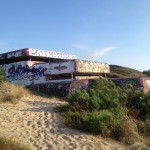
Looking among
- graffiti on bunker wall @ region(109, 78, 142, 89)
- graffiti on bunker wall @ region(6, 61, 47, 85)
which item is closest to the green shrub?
graffiti on bunker wall @ region(109, 78, 142, 89)

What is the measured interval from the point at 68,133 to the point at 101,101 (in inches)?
140

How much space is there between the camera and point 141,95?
48.2 feet

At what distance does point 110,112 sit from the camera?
12266 mm

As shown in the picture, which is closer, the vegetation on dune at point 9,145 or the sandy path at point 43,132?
the vegetation on dune at point 9,145

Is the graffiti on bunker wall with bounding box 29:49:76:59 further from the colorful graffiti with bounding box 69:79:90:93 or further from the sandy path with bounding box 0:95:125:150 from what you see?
the sandy path with bounding box 0:95:125:150

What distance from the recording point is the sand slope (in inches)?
372

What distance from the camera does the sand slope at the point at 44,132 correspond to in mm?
9453

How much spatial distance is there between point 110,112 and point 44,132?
2.97 metres

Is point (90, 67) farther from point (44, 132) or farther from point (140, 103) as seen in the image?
point (44, 132)

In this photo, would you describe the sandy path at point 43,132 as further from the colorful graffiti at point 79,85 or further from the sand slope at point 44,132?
the colorful graffiti at point 79,85

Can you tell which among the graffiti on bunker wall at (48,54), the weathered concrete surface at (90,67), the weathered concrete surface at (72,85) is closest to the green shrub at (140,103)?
the weathered concrete surface at (72,85)

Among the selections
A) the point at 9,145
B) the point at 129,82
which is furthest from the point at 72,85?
the point at 9,145

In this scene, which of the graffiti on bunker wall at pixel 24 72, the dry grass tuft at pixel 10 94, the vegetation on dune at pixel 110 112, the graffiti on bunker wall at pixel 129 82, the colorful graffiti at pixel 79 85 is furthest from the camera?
the graffiti on bunker wall at pixel 24 72

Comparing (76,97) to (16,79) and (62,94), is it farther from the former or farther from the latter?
(16,79)
